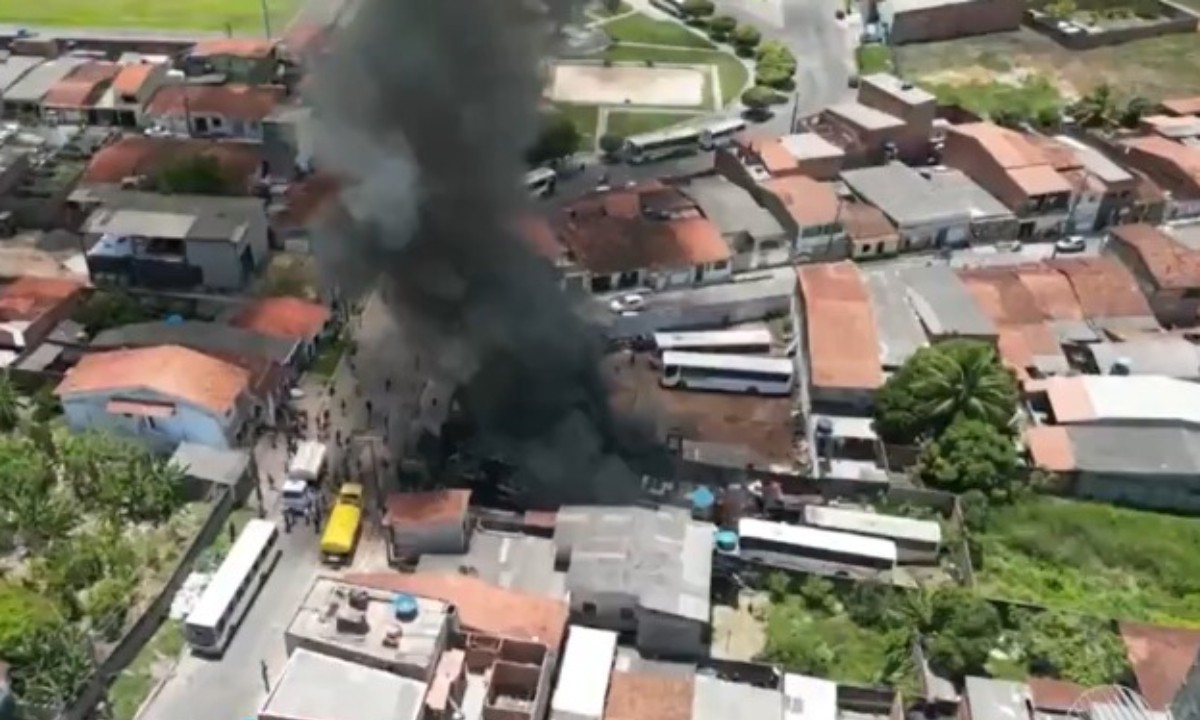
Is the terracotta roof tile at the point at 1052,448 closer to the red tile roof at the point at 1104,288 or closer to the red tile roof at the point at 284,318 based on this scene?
the red tile roof at the point at 1104,288

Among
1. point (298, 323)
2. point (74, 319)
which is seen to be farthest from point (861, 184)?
point (74, 319)

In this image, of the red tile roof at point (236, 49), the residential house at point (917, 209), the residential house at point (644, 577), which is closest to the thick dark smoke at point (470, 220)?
the residential house at point (644, 577)

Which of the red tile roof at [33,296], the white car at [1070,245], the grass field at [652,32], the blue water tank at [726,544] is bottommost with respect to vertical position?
the blue water tank at [726,544]

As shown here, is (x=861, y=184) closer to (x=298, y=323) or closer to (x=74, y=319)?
(x=298, y=323)

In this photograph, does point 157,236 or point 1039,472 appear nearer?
point 1039,472

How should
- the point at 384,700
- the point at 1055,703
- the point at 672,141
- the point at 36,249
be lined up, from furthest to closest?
the point at 672,141
the point at 36,249
the point at 1055,703
the point at 384,700

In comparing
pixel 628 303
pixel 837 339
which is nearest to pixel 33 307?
pixel 628 303

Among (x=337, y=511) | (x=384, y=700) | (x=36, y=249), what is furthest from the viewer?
(x=36, y=249)
